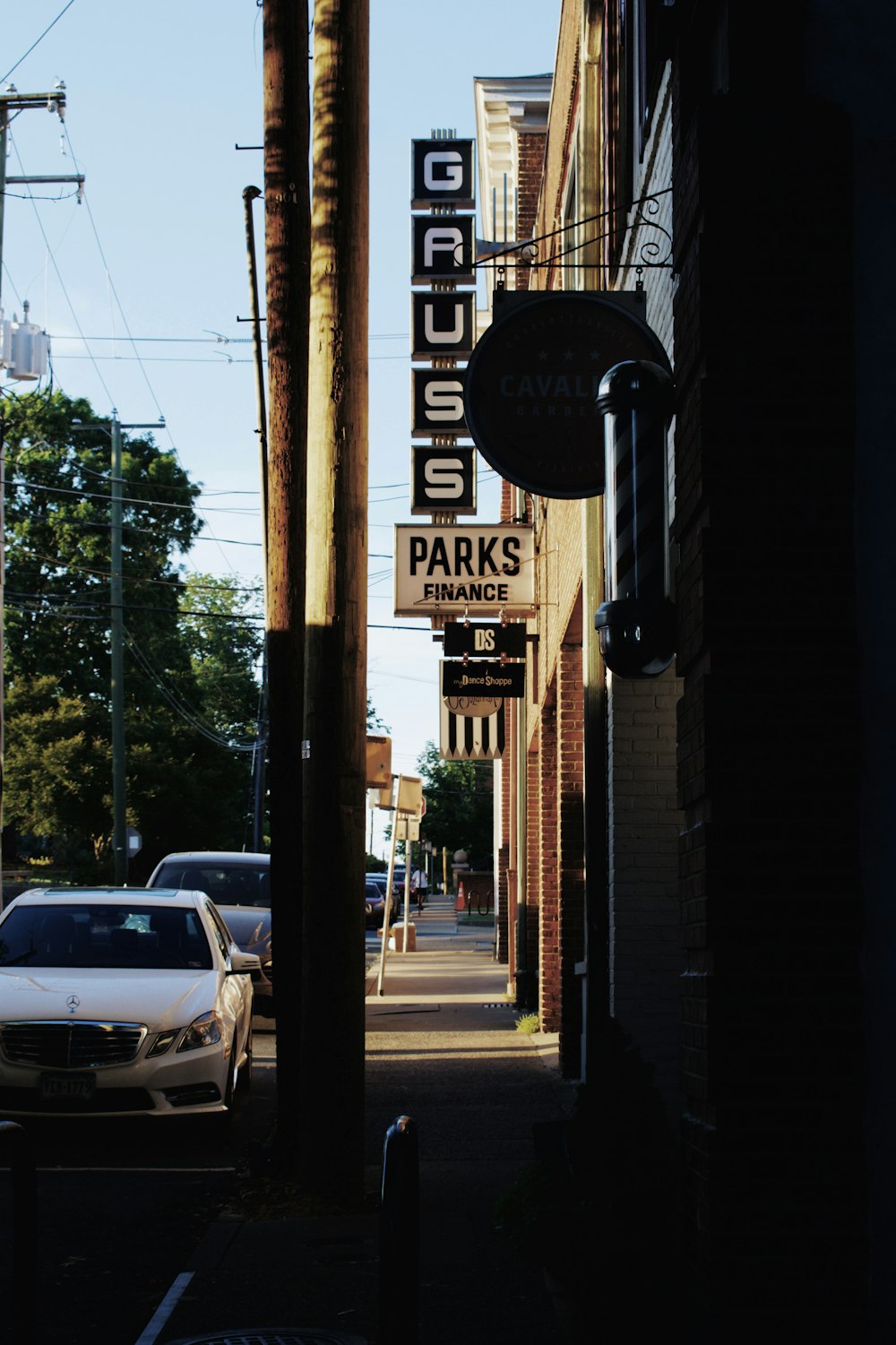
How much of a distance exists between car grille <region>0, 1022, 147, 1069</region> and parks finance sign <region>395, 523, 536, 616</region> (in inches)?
292

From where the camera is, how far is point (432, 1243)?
7.45 metres

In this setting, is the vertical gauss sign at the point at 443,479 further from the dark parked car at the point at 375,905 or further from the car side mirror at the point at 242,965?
the dark parked car at the point at 375,905

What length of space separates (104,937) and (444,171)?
9.60 meters

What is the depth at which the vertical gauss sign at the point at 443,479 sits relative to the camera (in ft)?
56.3

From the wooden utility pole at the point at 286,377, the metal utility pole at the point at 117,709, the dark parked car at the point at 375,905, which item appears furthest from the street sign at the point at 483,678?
the dark parked car at the point at 375,905

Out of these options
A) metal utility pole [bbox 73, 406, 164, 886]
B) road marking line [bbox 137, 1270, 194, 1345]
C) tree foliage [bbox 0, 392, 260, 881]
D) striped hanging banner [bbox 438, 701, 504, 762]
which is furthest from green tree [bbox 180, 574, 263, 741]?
road marking line [bbox 137, 1270, 194, 1345]

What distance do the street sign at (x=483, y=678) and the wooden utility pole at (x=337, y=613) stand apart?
29.5 ft

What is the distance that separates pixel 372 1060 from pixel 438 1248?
7.39m

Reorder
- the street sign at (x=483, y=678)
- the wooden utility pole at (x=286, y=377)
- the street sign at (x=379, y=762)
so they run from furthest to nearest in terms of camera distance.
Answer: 1. the street sign at (x=379, y=762)
2. the street sign at (x=483, y=678)
3. the wooden utility pole at (x=286, y=377)

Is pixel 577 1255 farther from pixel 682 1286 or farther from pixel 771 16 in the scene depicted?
pixel 771 16

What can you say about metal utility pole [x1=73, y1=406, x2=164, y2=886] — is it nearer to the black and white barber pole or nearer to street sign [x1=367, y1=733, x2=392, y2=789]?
street sign [x1=367, y1=733, x2=392, y2=789]

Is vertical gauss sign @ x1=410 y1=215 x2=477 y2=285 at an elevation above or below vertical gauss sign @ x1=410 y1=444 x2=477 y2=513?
above

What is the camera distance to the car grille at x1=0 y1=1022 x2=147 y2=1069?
1011cm

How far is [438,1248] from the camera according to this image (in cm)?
733
